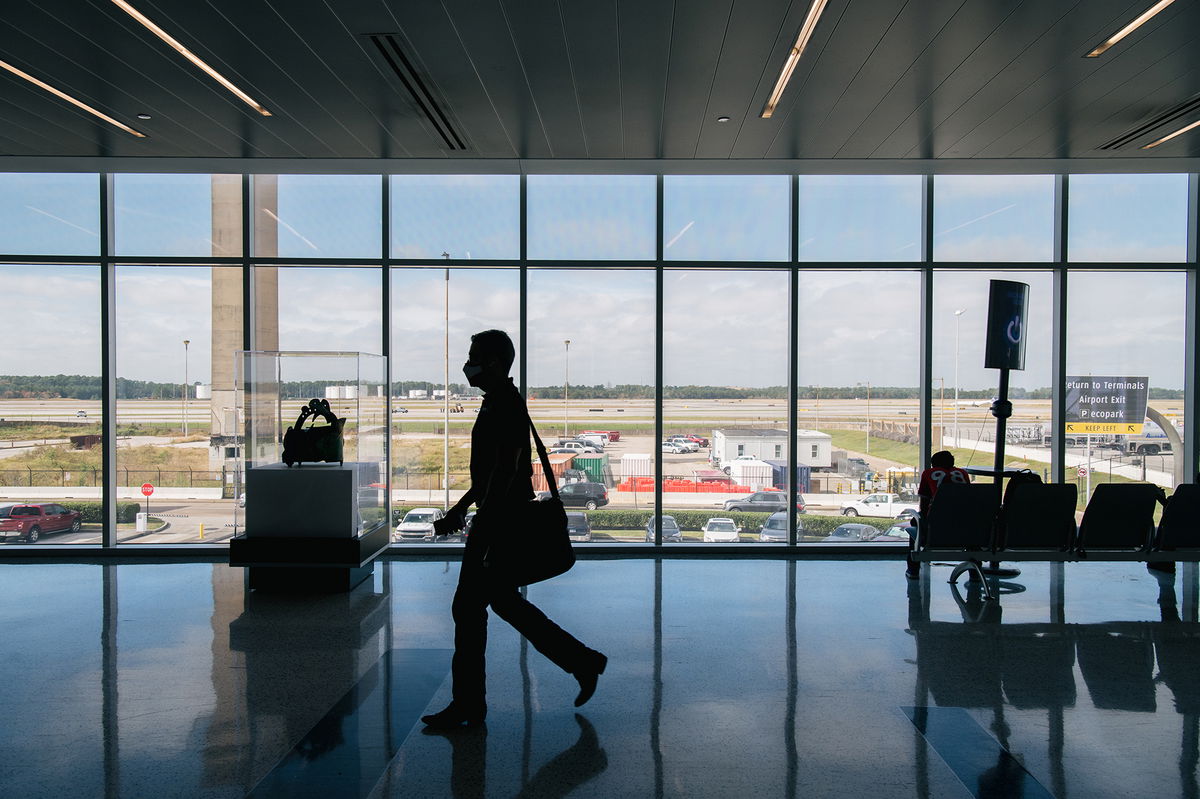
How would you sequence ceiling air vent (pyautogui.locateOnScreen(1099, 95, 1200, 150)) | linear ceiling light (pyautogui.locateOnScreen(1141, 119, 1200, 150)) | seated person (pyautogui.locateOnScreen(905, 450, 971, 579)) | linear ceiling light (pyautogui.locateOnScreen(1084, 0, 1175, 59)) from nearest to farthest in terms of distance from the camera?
linear ceiling light (pyautogui.locateOnScreen(1084, 0, 1175, 59))
ceiling air vent (pyautogui.locateOnScreen(1099, 95, 1200, 150))
linear ceiling light (pyautogui.locateOnScreen(1141, 119, 1200, 150))
seated person (pyautogui.locateOnScreen(905, 450, 971, 579))

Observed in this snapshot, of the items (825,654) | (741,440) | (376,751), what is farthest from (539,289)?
(376,751)

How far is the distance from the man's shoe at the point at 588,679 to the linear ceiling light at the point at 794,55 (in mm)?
3893

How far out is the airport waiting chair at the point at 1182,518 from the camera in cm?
589

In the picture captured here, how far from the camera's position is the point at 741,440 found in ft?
26.6

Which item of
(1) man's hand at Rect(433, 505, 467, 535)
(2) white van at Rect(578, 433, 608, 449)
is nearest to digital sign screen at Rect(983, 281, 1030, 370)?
(2) white van at Rect(578, 433, 608, 449)

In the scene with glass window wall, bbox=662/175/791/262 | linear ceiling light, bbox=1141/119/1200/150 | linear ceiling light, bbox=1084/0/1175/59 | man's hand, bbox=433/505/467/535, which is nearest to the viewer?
man's hand, bbox=433/505/467/535

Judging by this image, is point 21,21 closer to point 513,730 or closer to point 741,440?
point 513,730

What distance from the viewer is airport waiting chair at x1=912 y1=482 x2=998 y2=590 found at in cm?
589

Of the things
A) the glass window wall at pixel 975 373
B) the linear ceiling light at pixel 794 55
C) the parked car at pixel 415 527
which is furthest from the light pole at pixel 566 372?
the glass window wall at pixel 975 373

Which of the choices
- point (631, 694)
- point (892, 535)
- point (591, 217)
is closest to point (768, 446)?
point (892, 535)

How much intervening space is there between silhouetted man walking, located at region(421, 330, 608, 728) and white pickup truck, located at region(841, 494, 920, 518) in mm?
5244

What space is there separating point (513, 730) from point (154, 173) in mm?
7243

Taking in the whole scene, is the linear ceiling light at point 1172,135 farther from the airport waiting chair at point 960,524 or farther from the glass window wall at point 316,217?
the glass window wall at point 316,217

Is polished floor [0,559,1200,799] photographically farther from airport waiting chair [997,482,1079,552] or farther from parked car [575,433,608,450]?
parked car [575,433,608,450]
